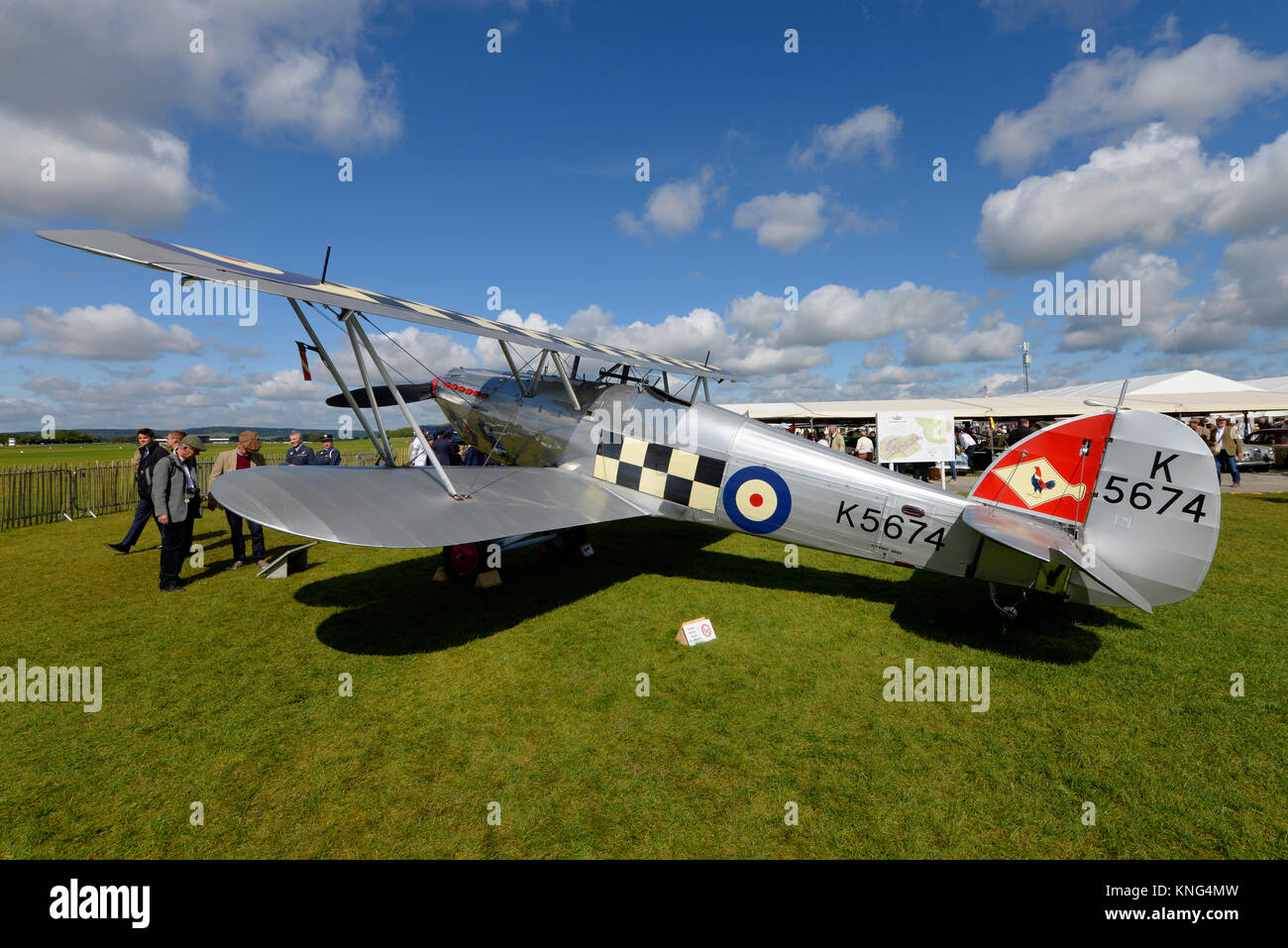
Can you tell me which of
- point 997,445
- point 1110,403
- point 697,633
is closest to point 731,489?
point 697,633

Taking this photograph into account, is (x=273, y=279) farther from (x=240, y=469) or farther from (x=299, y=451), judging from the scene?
(x=299, y=451)

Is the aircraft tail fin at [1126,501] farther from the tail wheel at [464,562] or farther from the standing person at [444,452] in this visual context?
the standing person at [444,452]

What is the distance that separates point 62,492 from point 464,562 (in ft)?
36.6

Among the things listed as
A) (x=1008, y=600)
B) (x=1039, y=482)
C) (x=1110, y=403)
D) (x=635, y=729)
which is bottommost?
(x=635, y=729)

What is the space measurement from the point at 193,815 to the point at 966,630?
17.9 ft

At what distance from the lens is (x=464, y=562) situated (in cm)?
578

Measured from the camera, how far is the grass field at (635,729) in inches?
94.7

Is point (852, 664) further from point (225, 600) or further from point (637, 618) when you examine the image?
point (225, 600)

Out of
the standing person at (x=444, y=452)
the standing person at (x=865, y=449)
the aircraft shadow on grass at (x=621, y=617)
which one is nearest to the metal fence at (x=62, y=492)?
the standing person at (x=444, y=452)

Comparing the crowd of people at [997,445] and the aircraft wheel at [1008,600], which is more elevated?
the crowd of people at [997,445]

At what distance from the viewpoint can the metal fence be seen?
9625mm

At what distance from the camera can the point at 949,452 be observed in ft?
43.3

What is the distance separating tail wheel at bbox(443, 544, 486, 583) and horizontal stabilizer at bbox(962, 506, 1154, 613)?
4854 millimetres

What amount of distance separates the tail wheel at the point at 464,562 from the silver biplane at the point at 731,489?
0.02 metres
